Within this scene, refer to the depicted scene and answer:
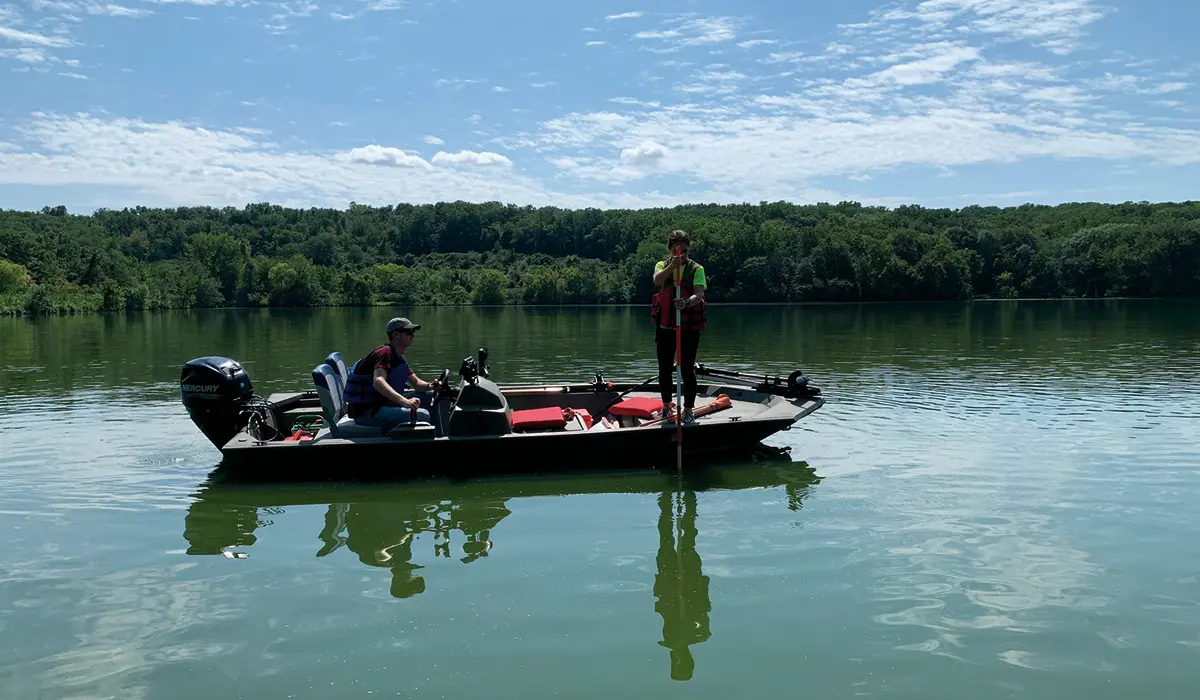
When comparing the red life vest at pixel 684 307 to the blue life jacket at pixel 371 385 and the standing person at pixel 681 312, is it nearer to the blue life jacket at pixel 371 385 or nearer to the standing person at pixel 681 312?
the standing person at pixel 681 312

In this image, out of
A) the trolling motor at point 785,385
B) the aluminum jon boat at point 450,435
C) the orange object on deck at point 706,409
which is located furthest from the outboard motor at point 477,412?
the trolling motor at point 785,385

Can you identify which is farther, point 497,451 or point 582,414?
point 582,414

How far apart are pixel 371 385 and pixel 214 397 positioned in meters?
1.97

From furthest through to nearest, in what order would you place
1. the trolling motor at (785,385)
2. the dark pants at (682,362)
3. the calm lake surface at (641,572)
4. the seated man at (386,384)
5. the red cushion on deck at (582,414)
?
the trolling motor at (785,385) < the red cushion on deck at (582,414) < the dark pants at (682,362) < the seated man at (386,384) < the calm lake surface at (641,572)

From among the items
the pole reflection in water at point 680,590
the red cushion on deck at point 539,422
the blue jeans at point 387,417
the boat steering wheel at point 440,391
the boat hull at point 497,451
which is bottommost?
the pole reflection in water at point 680,590

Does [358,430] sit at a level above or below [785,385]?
below

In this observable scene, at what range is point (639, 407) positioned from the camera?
1244 centimetres

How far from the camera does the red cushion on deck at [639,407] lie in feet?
40.3

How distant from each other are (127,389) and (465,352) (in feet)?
43.7

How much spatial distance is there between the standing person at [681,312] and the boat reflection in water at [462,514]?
3.89ft

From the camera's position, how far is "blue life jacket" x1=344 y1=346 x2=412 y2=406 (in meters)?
10.8

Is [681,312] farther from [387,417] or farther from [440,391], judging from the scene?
[387,417]

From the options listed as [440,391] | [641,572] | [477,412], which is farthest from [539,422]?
[641,572]

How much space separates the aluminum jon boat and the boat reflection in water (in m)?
0.22
